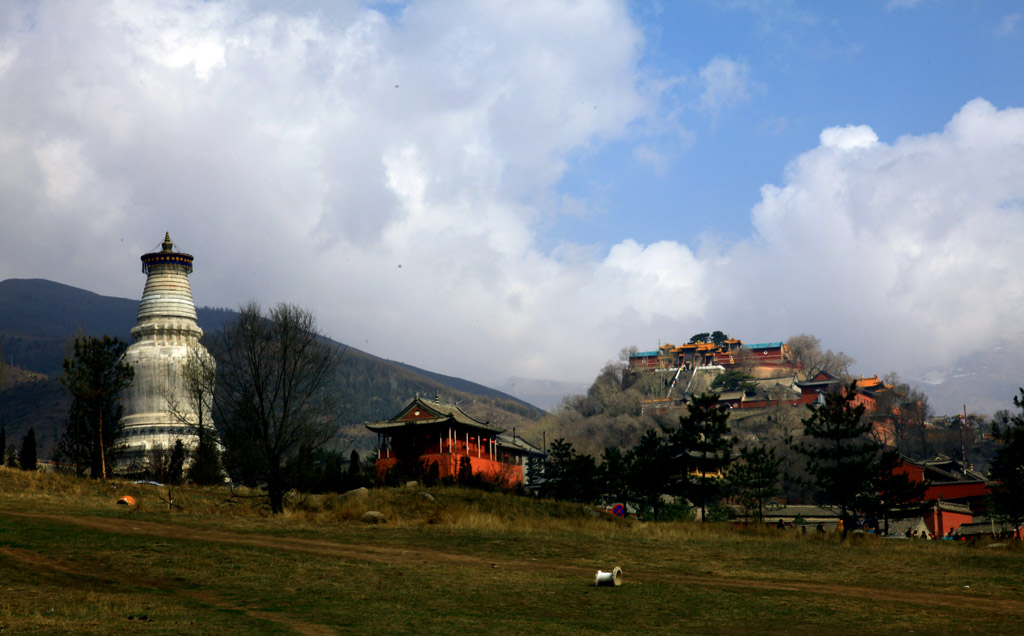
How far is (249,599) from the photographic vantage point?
1602cm

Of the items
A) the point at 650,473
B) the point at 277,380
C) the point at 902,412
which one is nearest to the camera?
the point at 277,380

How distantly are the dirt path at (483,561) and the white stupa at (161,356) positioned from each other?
43362 mm

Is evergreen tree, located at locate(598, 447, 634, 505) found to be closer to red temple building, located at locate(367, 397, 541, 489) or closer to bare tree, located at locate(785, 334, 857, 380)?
red temple building, located at locate(367, 397, 541, 489)

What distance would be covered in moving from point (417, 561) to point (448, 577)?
90.7 inches

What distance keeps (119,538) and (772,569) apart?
48.7ft

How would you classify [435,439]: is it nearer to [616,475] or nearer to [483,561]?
[616,475]

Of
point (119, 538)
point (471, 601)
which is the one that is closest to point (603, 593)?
point (471, 601)

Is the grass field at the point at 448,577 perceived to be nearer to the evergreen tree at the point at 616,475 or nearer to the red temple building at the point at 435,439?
the evergreen tree at the point at 616,475

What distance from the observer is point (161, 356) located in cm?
7244

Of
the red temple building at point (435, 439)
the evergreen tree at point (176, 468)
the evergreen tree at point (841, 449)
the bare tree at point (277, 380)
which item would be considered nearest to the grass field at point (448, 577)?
the bare tree at point (277, 380)

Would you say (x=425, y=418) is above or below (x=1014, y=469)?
above

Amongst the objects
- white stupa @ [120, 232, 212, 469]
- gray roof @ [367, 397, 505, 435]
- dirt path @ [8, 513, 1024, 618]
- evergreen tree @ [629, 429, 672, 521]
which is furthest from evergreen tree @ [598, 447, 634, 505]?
dirt path @ [8, 513, 1024, 618]

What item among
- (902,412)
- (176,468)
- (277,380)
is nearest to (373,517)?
(277,380)

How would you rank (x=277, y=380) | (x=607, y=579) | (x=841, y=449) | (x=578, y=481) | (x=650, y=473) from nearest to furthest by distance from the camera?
1. (x=607, y=579)
2. (x=277, y=380)
3. (x=841, y=449)
4. (x=650, y=473)
5. (x=578, y=481)
